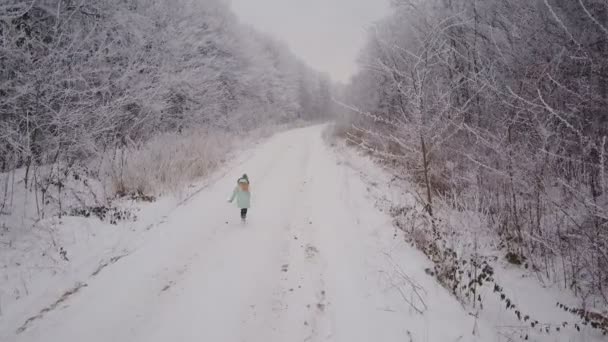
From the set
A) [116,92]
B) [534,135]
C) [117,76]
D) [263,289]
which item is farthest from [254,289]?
[117,76]

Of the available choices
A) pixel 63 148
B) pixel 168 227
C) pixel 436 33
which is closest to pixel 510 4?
pixel 436 33

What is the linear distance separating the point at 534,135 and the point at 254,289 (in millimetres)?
4267

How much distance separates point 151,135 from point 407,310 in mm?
11390

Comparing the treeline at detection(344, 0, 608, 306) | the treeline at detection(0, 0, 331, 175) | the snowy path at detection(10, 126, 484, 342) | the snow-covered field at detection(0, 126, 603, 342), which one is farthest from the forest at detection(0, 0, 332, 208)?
the treeline at detection(344, 0, 608, 306)

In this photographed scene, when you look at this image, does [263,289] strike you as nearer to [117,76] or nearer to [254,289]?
[254,289]

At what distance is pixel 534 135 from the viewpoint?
3.99 metres

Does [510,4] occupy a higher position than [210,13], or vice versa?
[210,13]

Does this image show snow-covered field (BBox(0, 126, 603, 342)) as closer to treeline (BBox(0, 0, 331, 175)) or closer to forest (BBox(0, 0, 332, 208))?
forest (BBox(0, 0, 332, 208))

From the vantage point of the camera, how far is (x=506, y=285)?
324 cm

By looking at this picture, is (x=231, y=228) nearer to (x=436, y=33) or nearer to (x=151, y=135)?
(x=436, y=33)

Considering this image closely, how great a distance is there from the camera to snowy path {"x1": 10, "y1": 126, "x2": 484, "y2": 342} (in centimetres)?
262

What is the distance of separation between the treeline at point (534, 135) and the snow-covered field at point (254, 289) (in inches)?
22.7

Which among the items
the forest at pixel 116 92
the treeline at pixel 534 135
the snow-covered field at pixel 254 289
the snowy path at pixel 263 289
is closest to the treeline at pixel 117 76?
the forest at pixel 116 92

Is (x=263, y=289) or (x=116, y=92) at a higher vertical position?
(x=116, y=92)
